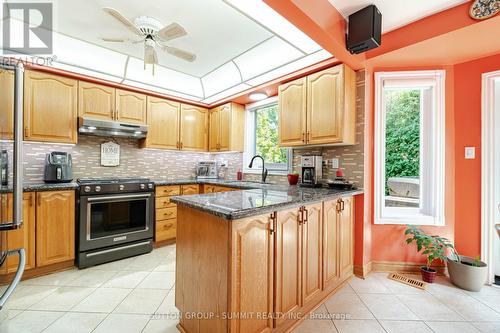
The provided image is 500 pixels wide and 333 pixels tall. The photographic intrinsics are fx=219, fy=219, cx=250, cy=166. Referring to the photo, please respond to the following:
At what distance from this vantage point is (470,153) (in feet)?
7.48

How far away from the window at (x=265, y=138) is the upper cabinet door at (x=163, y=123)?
1228 mm

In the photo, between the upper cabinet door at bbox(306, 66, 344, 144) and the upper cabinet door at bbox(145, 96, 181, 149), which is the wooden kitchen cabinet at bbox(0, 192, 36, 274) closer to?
the upper cabinet door at bbox(145, 96, 181, 149)

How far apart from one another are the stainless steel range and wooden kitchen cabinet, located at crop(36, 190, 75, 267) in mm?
87

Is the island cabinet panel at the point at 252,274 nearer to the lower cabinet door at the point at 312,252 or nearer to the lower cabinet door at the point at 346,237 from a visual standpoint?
the lower cabinet door at the point at 312,252

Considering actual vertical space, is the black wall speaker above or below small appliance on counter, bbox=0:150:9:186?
above

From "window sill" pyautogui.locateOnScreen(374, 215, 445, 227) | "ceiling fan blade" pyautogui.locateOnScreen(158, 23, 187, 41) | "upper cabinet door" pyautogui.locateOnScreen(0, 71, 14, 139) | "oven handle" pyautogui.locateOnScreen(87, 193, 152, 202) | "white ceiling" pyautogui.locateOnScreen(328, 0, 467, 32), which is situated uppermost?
"white ceiling" pyautogui.locateOnScreen(328, 0, 467, 32)

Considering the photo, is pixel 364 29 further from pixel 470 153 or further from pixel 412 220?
pixel 412 220

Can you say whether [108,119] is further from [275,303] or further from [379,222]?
[379,222]

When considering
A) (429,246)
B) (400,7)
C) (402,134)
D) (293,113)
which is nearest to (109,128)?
(293,113)

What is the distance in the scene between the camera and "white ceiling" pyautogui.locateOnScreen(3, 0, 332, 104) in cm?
199

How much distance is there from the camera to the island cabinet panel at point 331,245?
74.2 inches

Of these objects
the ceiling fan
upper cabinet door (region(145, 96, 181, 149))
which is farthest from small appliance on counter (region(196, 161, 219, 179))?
the ceiling fan

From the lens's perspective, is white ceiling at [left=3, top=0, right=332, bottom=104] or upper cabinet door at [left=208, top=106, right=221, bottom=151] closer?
white ceiling at [left=3, top=0, right=332, bottom=104]

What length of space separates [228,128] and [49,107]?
2.32m
